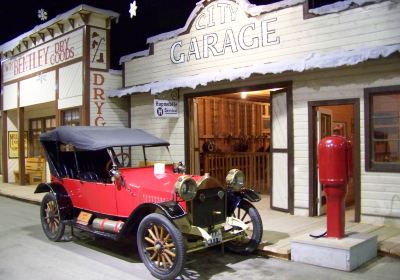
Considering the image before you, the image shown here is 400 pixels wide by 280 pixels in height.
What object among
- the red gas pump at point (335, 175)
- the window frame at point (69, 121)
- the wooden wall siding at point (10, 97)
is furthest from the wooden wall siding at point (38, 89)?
the red gas pump at point (335, 175)

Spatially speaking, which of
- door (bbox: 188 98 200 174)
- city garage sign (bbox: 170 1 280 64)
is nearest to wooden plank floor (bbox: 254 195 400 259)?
door (bbox: 188 98 200 174)

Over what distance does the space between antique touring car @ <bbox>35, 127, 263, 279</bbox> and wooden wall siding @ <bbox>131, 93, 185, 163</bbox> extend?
3469mm

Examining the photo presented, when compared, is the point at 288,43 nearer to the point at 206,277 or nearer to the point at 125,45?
the point at 206,277

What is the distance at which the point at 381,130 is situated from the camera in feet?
25.5

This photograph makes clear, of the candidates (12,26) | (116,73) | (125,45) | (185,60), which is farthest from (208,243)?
(12,26)

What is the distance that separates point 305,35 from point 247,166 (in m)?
4.99

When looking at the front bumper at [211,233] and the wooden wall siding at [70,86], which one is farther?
the wooden wall siding at [70,86]

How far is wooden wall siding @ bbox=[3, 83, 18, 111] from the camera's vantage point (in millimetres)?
17078

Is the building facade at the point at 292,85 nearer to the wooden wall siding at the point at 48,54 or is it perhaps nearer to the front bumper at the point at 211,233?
the wooden wall siding at the point at 48,54

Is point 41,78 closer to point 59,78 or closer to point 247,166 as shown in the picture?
point 59,78

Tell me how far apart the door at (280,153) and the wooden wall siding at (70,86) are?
632cm

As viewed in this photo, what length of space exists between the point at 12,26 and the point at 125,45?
305 inches

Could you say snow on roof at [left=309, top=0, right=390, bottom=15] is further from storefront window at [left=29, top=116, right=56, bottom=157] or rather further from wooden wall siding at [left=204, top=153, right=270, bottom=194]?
storefront window at [left=29, top=116, right=56, bottom=157]

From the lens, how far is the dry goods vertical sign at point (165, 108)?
10771mm
